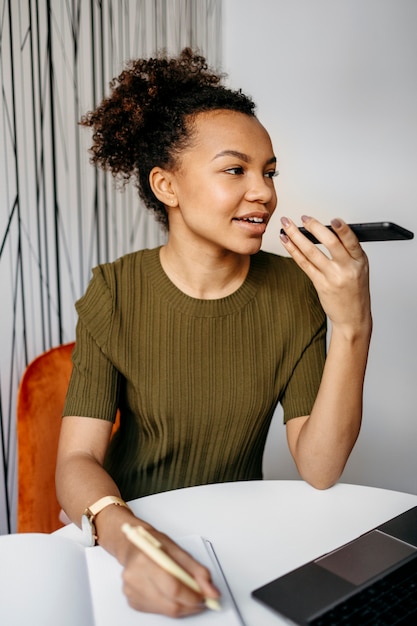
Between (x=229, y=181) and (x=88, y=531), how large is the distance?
63 centimetres

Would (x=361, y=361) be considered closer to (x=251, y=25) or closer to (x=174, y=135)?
(x=174, y=135)

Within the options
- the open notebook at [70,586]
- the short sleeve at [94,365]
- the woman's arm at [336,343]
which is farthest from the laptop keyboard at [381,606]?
the short sleeve at [94,365]

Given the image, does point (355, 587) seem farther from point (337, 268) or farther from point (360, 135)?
point (360, 135)

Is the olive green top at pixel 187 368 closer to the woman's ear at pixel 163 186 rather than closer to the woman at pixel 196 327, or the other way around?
the woman at pixel 196 327

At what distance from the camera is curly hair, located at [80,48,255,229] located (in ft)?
3.88

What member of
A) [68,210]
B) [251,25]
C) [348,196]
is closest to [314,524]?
[68,210]

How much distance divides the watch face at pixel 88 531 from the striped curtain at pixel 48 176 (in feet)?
2.55

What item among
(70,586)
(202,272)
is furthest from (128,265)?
(70,586)

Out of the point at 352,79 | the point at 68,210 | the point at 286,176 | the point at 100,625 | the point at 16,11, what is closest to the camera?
the point at 100,625

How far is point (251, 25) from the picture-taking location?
2.09 meters

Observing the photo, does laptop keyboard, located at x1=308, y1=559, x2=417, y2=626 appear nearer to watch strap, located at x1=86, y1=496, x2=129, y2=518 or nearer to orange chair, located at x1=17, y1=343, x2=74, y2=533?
watch strap, located at x1=86, y1=496, x2=129, y2=518

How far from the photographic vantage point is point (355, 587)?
0.68 metres

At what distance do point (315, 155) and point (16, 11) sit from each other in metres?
0.99

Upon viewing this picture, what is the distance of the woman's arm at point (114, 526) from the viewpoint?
0.64 metres
